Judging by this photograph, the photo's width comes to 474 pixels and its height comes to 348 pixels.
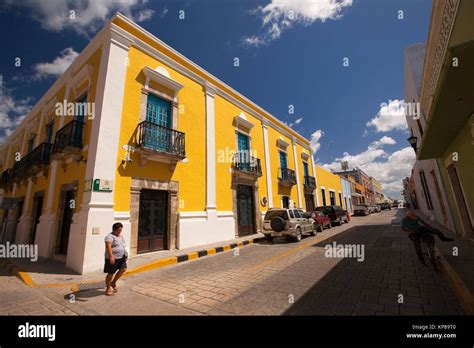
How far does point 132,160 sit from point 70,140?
2.28m

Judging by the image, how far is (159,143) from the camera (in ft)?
28.4

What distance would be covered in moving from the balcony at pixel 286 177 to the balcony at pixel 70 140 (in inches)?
505

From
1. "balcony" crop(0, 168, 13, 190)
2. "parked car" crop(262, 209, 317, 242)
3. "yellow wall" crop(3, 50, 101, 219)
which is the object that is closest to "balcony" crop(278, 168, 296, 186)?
"parked car" crop(262, 209, 317, 242)

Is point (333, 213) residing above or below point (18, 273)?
above

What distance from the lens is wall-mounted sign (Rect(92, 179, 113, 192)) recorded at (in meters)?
6.65

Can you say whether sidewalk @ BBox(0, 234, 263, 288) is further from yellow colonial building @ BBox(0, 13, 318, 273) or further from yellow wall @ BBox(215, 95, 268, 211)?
yellow wall @ BBox(215, 95, 268, 211)

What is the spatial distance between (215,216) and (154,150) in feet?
14.8

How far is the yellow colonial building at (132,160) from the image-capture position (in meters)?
7.16

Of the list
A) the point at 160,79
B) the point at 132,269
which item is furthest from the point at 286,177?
the point at 132,269

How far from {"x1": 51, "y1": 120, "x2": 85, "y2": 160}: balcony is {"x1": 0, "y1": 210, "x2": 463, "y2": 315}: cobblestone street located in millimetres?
4187

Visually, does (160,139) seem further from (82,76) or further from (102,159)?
(82,76)
